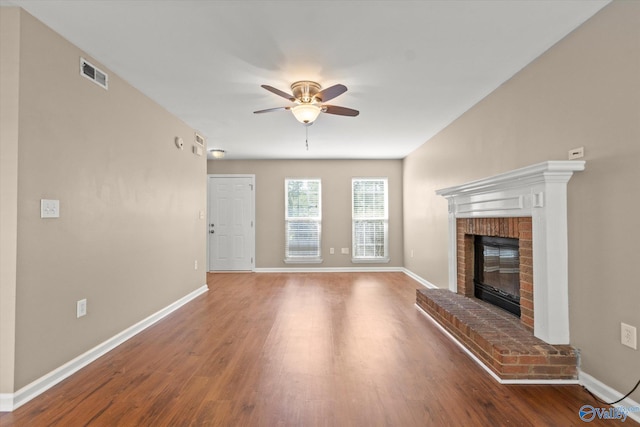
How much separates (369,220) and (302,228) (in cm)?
147

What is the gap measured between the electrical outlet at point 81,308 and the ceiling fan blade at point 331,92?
2.60m

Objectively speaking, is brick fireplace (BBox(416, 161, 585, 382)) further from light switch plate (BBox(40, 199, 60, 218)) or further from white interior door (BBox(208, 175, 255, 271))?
white interior door (BBox(208, 175, 255, 271))

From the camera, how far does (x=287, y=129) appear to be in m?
4.77

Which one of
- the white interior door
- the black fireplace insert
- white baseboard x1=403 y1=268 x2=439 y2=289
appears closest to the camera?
the black fireplace insert

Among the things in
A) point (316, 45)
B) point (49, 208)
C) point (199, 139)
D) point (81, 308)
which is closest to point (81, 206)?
point (49, 208)

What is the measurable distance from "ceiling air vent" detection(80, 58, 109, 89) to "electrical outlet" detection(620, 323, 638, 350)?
4115 millimetres

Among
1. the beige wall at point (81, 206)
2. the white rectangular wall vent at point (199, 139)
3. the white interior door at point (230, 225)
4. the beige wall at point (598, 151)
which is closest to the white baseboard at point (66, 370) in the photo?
the beige wall at point (81, 206)

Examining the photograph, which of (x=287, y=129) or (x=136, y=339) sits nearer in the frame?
(x=136, y=339)

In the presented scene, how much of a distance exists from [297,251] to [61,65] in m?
5.27

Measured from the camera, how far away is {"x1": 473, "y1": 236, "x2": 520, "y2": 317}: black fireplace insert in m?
3.03

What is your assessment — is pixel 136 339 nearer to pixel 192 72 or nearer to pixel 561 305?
pixel 192 72

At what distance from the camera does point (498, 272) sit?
11.0 ft

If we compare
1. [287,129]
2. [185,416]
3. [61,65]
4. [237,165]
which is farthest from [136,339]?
[237,165]

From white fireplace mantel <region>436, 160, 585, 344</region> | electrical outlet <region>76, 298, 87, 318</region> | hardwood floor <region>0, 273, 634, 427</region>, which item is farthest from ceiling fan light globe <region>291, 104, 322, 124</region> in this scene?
electrical outlet <region>76, 298, 87, 318</region>
